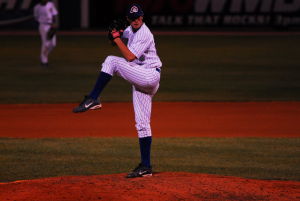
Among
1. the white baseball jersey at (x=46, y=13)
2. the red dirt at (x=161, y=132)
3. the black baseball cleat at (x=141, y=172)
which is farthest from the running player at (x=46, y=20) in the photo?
the black baseball cleat at (x=141, y=172)

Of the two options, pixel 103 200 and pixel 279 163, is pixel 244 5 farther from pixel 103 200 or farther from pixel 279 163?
pixel 103 200

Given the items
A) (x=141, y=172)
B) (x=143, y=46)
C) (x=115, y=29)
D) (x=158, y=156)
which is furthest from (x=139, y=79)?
(x=158, y=156)

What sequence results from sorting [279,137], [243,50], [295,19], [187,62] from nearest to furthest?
[279,137], [187,62], [243,50], [295,19]

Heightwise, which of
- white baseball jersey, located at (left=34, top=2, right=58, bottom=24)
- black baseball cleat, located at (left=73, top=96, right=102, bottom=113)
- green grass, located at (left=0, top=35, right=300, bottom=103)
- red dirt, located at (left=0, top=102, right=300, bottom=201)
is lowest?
green grass, located at (left=0, top=35, right=300, bottom=103)

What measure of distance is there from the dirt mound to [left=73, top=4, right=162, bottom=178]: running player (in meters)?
0.50

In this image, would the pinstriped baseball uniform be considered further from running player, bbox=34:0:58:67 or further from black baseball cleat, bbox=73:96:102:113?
running player, bbox=34:0:58:67

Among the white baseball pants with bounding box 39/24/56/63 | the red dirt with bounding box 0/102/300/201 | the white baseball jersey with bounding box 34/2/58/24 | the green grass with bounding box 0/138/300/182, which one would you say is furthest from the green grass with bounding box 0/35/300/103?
the green grass with bounding box 0/138/300/182

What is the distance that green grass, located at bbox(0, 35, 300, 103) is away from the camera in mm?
16969

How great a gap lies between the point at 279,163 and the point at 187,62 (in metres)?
15.1

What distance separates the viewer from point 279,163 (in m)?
9.81

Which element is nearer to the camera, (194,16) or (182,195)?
(182,195)

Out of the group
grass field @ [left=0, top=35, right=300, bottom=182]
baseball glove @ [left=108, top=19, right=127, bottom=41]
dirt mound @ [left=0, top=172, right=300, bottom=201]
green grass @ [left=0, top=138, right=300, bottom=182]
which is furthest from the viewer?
grass field @ [left=0, top=35, right=300, bottom=182]

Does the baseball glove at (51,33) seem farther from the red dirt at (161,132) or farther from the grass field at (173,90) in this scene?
the red dirt at (161,132)

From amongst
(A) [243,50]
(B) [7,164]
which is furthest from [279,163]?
(A) [243,50]
